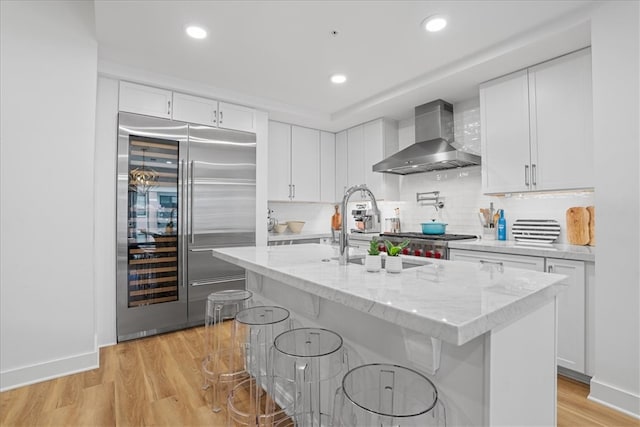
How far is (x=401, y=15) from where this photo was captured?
226cm

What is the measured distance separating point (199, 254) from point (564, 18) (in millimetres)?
3701

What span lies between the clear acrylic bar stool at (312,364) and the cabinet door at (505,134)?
2371mm

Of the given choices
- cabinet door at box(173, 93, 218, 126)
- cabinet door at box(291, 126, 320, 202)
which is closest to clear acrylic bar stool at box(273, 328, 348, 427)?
cabinet door at box(173, 93, 218, 126)

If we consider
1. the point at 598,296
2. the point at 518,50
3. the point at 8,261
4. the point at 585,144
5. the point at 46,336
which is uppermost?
the point at 518,50

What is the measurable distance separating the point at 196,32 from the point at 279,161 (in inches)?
84.9

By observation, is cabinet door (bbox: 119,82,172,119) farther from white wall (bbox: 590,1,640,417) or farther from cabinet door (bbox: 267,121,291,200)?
white wall (bbox: 590,1,640,417)

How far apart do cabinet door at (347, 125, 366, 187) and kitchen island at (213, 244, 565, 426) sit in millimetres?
3071

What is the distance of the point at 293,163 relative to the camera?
463 centimetres

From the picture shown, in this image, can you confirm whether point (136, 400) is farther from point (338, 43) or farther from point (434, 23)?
point (434, 23)

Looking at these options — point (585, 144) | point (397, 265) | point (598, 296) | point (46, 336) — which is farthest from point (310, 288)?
point (585, 144)

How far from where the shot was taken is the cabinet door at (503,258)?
2479mm

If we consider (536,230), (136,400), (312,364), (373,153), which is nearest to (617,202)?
(536,230)

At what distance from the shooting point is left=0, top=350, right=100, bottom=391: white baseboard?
2.25 m

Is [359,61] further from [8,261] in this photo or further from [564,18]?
[8,261]
